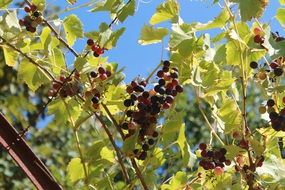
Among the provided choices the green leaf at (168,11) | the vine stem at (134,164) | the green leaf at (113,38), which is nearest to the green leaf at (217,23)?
the green leaf at (168,11)

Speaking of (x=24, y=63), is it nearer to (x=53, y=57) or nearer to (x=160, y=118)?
(x=53, y=57)

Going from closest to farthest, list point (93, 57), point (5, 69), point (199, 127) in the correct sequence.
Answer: point (93, 57), point (5, 69), point (199, 127)

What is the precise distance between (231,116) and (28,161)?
16.1 inches

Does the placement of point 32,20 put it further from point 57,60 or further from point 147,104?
point 147,104

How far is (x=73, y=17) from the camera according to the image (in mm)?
1392

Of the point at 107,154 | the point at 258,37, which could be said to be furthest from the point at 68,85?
the point at 258,37

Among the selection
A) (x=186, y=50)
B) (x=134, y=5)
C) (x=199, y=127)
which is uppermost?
(x=134, y=5)

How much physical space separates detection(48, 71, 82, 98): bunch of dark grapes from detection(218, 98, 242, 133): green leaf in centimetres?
30

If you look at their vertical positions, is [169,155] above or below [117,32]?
below

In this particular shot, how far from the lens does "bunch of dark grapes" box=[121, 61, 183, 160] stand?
1273 millimetres

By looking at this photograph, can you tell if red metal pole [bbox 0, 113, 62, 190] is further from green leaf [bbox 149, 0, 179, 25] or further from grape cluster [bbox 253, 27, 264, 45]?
grape cluster [bbox 253, 27, 264, 45]

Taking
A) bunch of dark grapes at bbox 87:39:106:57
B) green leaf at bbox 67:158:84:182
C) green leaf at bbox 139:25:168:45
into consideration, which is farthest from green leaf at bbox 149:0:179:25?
green leaf at bbox 67:158:84:182

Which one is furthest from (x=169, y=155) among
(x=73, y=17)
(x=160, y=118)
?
(x=73, y=17)

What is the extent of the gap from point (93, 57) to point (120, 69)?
0.07m
